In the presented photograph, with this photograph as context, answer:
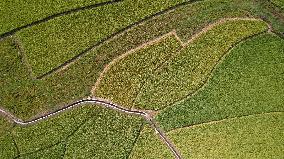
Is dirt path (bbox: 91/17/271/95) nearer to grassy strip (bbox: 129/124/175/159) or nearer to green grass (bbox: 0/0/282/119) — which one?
green grass (bbox: 0/0/282/119)

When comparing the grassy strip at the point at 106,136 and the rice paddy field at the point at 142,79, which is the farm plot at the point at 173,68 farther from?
the grassy strip at the point at 106,136

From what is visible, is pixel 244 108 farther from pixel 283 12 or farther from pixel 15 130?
pixel 15 130

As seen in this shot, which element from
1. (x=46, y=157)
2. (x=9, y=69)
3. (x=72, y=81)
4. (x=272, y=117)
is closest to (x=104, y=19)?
(x=72, y=81)

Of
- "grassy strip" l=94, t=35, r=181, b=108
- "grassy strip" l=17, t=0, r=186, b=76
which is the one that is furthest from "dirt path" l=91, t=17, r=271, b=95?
"grassy strip" l=17, t=0, r=186, b=76

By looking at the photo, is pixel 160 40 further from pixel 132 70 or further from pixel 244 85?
pixel 244 85

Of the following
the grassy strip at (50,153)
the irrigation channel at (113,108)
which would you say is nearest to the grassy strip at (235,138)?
the irrigation channel at (113,108)

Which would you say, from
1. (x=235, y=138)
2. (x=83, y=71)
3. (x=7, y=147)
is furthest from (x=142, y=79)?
(x=7, y=147)
